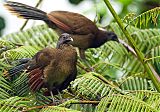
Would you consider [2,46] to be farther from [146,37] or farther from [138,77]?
[146,37]

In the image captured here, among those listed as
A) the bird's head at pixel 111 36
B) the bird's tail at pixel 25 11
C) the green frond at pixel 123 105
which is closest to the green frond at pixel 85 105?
the green frond at pixel 123 105

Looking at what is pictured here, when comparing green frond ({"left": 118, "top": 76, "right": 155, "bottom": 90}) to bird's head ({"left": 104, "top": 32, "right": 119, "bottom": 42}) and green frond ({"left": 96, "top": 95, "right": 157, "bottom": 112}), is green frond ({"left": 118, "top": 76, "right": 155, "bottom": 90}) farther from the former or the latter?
bird's head ({"left": 104, "top": 32, "right": 119, "bottom": 42})

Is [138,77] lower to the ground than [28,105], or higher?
lower

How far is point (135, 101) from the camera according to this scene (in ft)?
5.54

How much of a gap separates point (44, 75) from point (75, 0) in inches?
86.3

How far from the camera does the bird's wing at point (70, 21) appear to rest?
11.5 ft

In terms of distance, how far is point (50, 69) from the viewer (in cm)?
202

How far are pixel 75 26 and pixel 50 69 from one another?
164 cm

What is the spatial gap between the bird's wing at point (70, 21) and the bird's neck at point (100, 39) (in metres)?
0.15

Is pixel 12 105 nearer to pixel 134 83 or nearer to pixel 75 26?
pixel 134 83

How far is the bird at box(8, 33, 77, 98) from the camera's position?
6.54 feet

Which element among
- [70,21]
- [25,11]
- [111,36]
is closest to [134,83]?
[25,11]

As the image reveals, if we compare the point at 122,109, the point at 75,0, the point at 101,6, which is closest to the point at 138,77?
the point at 122,109

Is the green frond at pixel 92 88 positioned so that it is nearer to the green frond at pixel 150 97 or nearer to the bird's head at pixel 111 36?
the green frond at pixel 150 97
